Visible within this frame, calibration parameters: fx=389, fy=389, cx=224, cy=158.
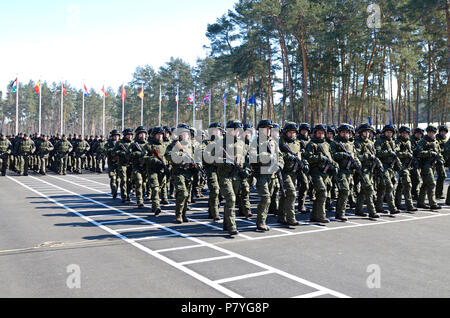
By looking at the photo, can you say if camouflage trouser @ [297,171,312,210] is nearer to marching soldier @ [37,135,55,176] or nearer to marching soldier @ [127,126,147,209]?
marching soldier @ [127,126,147,209]

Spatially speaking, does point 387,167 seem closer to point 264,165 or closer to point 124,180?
point 264,165

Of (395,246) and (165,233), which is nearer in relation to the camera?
(395,246)

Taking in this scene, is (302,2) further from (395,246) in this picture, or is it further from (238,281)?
(238,281)

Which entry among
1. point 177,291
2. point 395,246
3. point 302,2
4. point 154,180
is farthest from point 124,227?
point 302,2

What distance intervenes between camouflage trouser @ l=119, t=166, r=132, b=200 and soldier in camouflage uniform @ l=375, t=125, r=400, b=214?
24.9ft

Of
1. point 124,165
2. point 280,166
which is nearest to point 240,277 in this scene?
point 280,166

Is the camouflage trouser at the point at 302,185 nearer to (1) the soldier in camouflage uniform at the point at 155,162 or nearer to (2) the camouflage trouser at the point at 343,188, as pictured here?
(2) the camouflage trouser at the point at 343,188

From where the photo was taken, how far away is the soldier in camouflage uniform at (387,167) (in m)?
10.4

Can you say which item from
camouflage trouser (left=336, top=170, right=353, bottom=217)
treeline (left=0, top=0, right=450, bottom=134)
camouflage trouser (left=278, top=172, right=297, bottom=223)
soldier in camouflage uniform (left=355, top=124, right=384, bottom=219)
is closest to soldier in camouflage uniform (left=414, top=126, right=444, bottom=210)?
soldier in camouflage uniform (left=355, top=124, right=384, bottom=219)

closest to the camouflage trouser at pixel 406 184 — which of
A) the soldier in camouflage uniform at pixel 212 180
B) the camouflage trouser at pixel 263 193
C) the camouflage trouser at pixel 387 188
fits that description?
the camouflage trouser at pixel 387 188

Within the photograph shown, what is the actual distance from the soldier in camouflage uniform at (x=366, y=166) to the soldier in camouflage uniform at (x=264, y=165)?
103 inches

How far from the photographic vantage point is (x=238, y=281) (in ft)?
17.2
